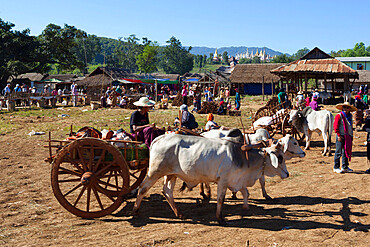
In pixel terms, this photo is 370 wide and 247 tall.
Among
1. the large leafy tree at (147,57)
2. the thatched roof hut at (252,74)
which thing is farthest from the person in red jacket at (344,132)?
the large leafy tree at (147,57)

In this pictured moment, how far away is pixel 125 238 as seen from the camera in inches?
208

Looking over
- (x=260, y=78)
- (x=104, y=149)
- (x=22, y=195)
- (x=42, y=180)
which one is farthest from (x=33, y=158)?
(x=260, y=78)

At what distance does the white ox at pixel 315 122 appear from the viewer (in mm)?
11258

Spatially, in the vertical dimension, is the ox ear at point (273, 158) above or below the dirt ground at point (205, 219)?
above

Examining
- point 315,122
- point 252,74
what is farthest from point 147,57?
point 315,122

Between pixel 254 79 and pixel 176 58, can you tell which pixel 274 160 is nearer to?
pixel 254 79

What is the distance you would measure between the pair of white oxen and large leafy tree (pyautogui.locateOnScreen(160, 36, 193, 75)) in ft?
289

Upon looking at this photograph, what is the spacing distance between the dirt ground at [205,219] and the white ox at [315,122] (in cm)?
284

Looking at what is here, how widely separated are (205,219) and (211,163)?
1.05m

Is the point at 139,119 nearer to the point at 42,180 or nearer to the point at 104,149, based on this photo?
the point at 104,149

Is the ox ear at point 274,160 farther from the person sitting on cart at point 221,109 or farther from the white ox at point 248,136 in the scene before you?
the person sitting on cart at point 221,109

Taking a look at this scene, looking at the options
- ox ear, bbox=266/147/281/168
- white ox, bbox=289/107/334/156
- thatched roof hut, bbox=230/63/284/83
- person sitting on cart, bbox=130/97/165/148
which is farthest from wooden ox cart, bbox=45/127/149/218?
thatched roof hut, bbox=230/63/284/83

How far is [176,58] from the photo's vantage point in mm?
94812

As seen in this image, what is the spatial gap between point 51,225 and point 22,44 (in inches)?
1261
